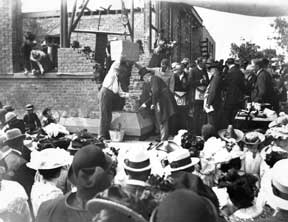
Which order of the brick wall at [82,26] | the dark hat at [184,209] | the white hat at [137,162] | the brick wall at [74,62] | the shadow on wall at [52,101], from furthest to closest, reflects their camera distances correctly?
the brick wall at [82,26], the brick wall at [74,62], the shadow on wall at [52,101], the white hat at [137,162], the dark hat at [184,209]

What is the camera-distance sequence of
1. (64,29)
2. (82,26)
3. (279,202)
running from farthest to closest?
(82,26)
(64,29)
(279,202)

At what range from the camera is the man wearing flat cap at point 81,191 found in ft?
4.91

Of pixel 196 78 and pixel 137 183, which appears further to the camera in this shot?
pixel 196 78

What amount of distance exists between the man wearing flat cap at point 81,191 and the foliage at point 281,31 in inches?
92.0

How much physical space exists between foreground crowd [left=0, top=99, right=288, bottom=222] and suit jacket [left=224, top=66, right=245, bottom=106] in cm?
187

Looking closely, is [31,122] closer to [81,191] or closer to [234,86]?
[234,86]

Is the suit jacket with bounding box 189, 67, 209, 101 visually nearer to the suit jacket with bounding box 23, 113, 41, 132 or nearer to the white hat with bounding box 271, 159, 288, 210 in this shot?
the suit jacket with bounding box 23, 113, 41, 132

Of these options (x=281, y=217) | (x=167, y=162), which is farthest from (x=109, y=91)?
(x=281, y=217)

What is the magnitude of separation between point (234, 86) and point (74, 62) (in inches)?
99.4

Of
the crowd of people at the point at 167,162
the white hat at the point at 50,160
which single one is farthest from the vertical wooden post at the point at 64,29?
the white hat at the point at 50,160

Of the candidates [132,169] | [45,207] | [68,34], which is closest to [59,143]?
[132,169]

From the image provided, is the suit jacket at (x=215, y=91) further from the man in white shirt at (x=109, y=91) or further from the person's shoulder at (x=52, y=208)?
the person's shoulder at (x=52, y=208)

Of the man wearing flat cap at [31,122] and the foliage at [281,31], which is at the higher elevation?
A: the foliage at [281,31]

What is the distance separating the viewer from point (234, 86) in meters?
5.19
